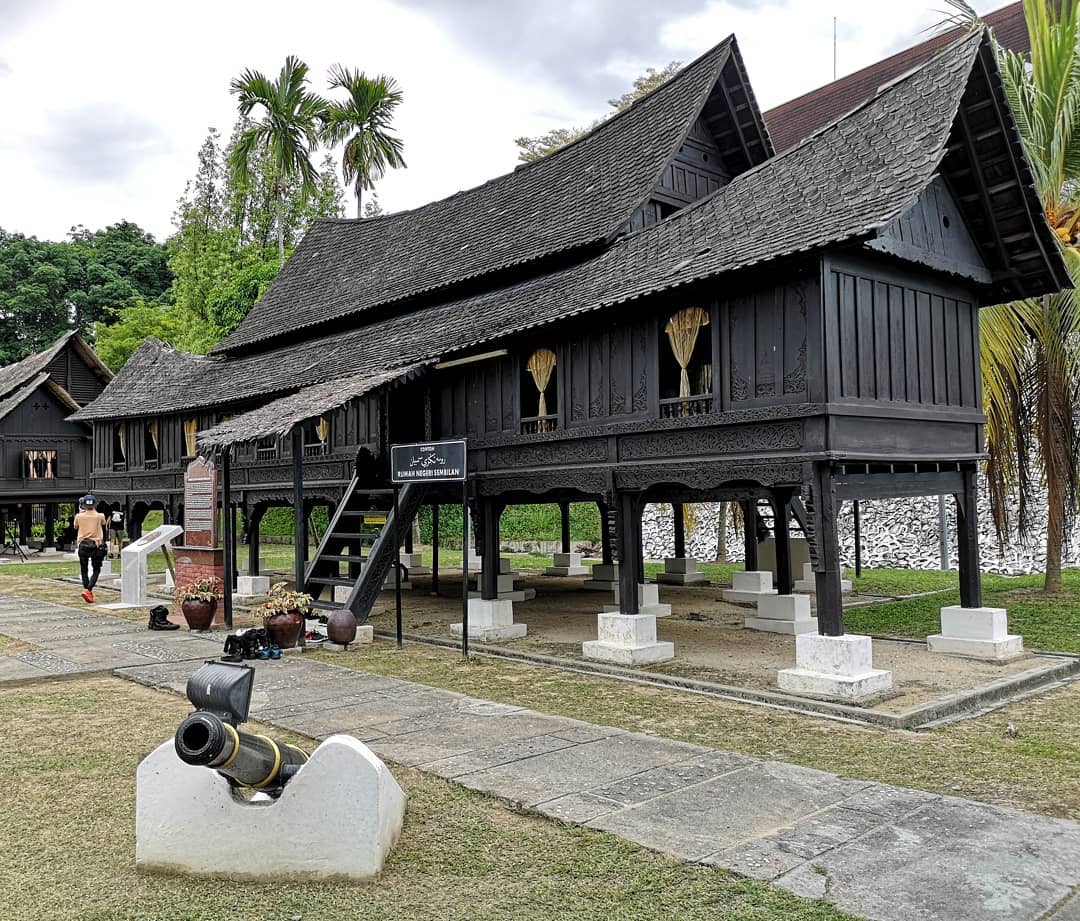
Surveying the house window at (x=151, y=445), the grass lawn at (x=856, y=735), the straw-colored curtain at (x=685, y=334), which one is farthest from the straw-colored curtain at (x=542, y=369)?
the house window at (x=151, y=445)

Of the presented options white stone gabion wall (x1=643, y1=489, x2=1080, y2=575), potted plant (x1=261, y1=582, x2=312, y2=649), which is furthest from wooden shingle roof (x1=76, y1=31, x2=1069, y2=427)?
white stone gabion wall (x1=643, y1=489, x2=1080, y2=575)

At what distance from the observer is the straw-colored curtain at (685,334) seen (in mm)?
10695

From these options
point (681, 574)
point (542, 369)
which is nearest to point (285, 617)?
point (542, 369)

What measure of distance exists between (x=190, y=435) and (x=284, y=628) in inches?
414

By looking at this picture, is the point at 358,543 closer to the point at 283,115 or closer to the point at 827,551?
the point at 827,551

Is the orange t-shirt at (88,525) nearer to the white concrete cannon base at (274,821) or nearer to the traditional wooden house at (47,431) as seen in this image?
the white concrete cannon base at (274,821)

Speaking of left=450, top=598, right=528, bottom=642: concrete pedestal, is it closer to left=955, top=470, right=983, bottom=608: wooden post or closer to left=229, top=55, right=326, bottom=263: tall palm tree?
left=955, top=470, right=983, bottom=608: wooden post

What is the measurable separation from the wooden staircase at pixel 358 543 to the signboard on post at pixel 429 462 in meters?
1.20

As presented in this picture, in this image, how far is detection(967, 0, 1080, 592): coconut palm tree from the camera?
14.3 metres

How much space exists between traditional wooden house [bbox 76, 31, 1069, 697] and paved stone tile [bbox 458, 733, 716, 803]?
2575 millimetres

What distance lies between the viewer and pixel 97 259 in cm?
5569

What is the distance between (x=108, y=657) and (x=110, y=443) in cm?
1460

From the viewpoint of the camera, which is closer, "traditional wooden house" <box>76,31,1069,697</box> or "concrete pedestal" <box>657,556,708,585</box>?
"traditional wooden house" <box>76,31,1069,697</box>

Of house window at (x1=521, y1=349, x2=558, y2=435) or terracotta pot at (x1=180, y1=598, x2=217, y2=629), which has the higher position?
house window at (x1=521, y1=349, x2=558, y2=435)
